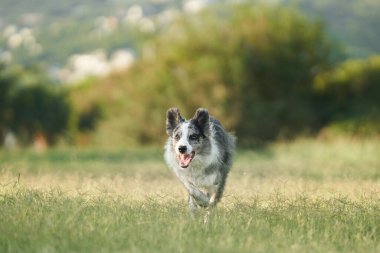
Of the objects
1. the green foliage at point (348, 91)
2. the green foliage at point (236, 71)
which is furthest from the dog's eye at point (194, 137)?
the green foliage at point (348, 91)

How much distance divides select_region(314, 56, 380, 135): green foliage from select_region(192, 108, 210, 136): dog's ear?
25.1 meters

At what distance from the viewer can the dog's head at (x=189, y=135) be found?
385 inches

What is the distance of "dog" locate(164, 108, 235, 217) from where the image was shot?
32.1 feet

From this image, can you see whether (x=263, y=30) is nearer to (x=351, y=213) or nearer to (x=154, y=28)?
(x=154, y=28)

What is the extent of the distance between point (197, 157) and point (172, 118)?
63 cm

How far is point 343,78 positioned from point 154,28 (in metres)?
8.88

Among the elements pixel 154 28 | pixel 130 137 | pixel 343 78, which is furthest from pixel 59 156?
pixel 343 78

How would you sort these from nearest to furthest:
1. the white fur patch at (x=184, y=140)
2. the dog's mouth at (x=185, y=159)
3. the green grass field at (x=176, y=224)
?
the green grass field at (x=176, y=224) < the white fur patch at (x=184, y=140) < the dog's mouth at (x=185, y=159)

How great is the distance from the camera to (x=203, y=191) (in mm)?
10242

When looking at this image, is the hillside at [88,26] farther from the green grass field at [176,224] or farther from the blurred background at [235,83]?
the green grass field at [176,224]

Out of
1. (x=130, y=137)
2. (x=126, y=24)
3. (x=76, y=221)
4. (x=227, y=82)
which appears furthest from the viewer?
(x=126, y=24)

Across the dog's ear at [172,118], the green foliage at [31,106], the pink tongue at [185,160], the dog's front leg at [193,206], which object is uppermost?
the dog's ear at [172,118]

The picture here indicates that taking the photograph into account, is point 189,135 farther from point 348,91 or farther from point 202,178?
point 348,91

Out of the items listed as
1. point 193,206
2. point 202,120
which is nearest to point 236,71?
point 202,120
